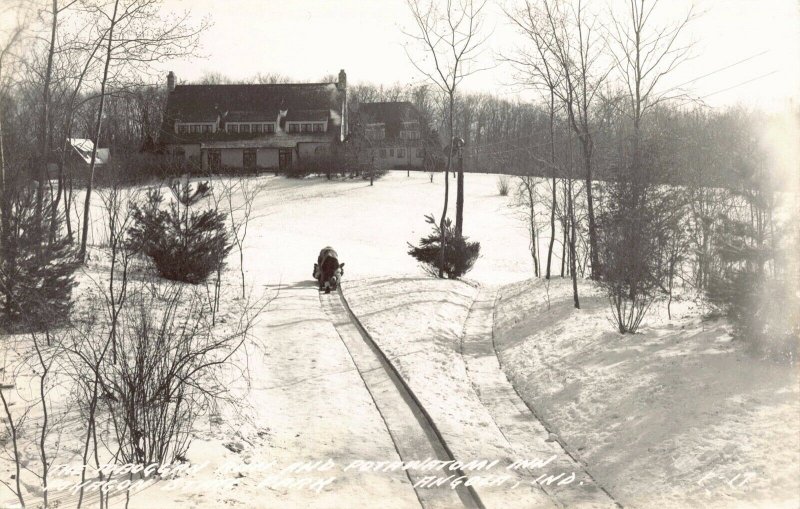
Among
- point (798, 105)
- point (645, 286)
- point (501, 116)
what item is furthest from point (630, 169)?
point (501, 116)

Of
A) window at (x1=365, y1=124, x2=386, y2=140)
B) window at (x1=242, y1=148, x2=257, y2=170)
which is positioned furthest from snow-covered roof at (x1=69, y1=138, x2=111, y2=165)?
window at (x1=365, y1=124, x2=386, y2=140)

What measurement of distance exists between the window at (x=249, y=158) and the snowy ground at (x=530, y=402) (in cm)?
4553

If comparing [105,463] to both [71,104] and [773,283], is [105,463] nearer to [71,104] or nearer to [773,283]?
[773,283]

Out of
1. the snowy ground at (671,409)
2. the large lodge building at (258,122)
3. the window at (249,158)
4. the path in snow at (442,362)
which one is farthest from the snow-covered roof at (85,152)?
the snowy ground at (671,409)

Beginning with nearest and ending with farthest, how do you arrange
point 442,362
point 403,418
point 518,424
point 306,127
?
point 403,418 → point 518,424 → point 442,362 → point 306,127

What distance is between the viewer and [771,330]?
Answer: 962cm

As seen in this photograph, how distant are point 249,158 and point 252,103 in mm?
5635

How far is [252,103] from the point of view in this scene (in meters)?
64.6

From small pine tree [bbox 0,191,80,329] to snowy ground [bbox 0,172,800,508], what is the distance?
339 centimetres

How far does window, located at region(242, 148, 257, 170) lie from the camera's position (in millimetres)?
63406

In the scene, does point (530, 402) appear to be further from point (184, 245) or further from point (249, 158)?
point (249, 158)

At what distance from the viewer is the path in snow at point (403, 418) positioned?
7.62 m

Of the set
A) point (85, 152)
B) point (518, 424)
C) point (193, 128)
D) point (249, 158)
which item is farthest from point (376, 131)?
point (518, 424)

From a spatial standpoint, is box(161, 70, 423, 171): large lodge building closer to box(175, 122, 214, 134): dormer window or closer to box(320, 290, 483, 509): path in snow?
box(175, 122, 214, 134): dormer window
